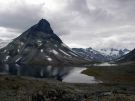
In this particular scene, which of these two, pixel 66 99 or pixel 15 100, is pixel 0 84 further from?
pixel 66 99

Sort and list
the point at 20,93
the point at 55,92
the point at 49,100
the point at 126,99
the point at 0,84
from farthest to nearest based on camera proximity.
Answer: the point at 0,84
the point at 20,93
the point at 55,92
the point at 49,100
the point at 126,99

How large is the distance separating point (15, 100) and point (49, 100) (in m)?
6.37

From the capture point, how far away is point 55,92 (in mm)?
52844

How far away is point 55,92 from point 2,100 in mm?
9606

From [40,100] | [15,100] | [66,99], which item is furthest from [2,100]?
[66,99]

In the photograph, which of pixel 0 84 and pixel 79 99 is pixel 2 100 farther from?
pixel 0 84

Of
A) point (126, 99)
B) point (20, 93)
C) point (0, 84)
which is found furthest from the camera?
point (0, 84)

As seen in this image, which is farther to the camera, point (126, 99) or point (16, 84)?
point (16, 84)

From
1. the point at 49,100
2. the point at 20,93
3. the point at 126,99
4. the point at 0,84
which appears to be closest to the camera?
the point at 126,99

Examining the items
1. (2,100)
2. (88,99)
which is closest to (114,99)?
(88,99)

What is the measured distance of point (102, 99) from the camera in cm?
4972

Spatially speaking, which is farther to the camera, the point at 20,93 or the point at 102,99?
the point at 20,93

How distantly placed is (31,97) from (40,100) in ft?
8.06

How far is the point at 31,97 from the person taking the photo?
170 feet
